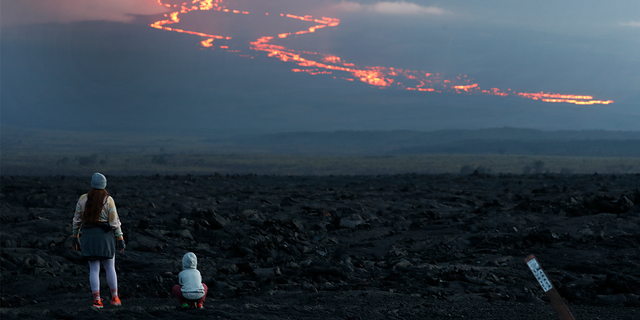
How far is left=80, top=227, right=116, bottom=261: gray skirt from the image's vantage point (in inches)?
320

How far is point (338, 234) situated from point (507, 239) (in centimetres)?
460

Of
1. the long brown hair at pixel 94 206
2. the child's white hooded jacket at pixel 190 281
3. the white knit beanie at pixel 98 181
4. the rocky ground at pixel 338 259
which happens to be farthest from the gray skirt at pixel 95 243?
the child's white hooded jacket at pixel 190 281

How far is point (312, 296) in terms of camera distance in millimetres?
9367

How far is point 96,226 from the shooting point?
8.13m

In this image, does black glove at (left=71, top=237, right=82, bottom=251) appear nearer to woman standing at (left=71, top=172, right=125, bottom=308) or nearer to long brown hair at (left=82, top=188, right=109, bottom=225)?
woman standing at (left=71, top=172, right=125, bottom=308)

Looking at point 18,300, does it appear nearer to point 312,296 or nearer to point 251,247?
point 312,296

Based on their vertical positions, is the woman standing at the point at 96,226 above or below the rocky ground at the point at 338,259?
above

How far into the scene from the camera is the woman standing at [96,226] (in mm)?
8031

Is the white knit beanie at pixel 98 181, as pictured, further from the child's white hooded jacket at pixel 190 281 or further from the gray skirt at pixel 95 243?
the child's white hooded jacket at pixel 190 281

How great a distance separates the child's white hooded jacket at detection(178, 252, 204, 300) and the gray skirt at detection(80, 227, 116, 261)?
1.19m

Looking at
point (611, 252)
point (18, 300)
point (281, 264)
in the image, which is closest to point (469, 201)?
point (611, 252)

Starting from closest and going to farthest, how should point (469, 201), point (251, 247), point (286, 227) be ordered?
1. point (251, 247)
2. point (286, 227)
3. point (469, 201)

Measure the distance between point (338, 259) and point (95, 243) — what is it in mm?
5802

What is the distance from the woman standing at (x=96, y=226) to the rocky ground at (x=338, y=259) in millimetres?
695
